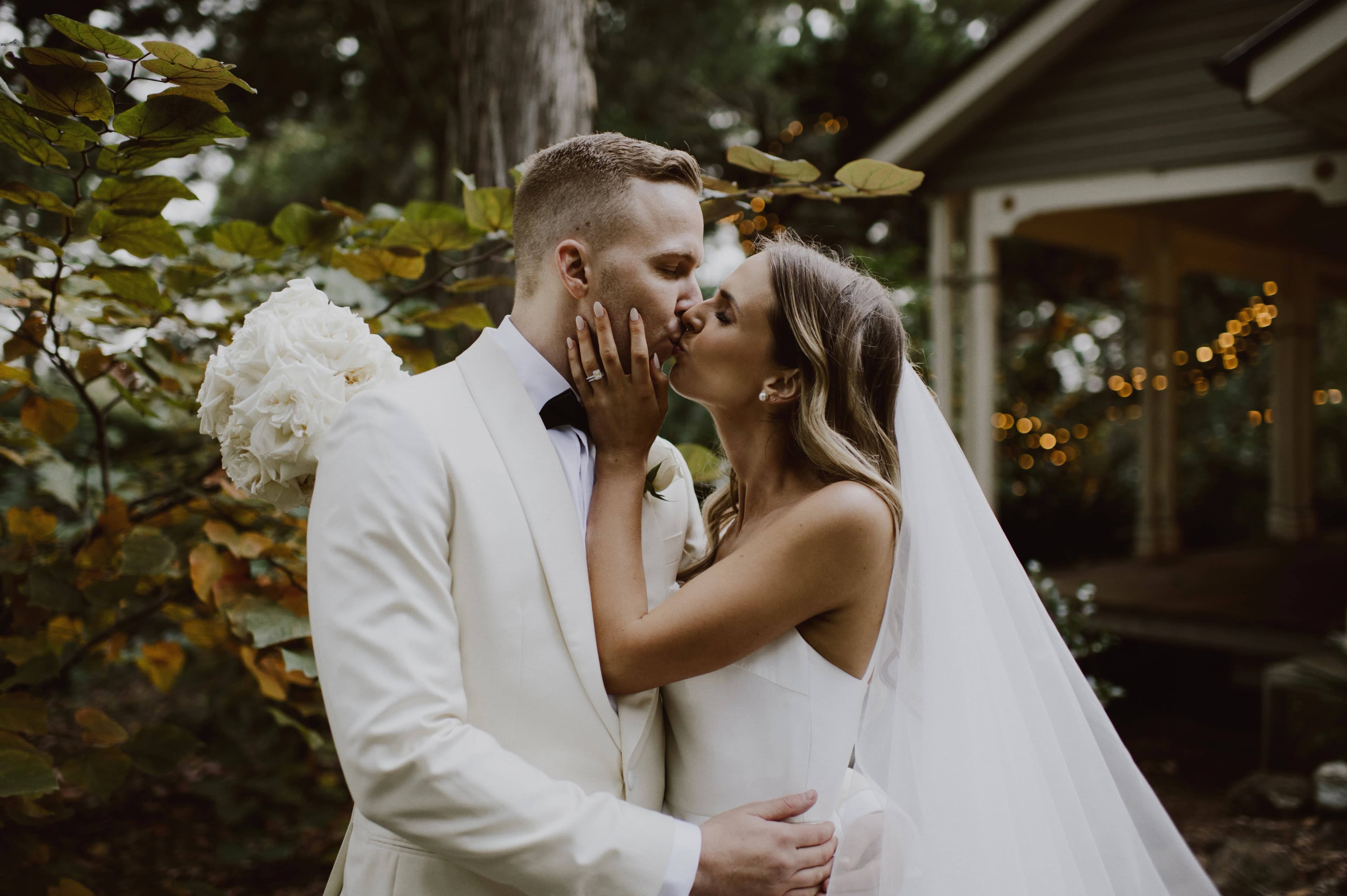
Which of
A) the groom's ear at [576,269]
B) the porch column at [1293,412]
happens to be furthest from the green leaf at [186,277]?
the porch column at [1293,412]

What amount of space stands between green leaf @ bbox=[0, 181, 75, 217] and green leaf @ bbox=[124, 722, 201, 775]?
1.32m

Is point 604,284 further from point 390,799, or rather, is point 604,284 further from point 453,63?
point 453,63

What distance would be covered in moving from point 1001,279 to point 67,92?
14.0m

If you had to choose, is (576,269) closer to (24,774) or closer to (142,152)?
(142,152)

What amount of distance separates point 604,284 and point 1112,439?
14025 mm

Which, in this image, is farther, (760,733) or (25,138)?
(760,733)

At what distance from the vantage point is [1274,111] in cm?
648

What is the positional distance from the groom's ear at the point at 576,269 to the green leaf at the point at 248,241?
1.03 m

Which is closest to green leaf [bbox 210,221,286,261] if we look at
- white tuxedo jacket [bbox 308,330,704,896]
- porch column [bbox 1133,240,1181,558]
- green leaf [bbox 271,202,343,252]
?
green leaf [bbox 271,202,343,252]

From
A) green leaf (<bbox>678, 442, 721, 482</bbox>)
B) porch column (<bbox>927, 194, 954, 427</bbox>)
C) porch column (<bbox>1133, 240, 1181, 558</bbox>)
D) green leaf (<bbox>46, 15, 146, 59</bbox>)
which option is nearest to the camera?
green leaf (<bbox>46, 15, 146, 59</bbox>)

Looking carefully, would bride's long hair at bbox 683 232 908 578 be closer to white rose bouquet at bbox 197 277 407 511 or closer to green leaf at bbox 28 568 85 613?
white rose bouquet at bbox 197 277 407 511

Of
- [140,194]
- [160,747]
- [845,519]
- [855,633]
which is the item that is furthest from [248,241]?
[855,633]

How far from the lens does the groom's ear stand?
203 centimetres

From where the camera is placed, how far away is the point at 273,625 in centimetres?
223
